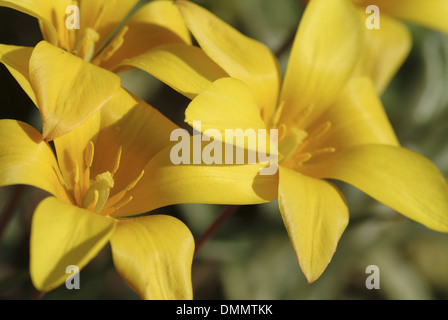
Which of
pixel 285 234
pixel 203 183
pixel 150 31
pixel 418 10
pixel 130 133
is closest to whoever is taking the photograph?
pixel 203 183

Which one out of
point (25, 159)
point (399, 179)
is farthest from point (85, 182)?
point (399, 179)

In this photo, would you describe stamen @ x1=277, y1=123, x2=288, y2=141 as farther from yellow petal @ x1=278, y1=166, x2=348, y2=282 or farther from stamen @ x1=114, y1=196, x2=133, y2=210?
stamen @ x1=114, y1=196, x2=133, y2=210

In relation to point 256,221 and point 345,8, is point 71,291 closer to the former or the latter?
point 256,221

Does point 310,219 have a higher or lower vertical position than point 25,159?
lower

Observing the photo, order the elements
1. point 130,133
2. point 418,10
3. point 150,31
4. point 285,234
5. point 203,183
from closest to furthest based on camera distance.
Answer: point 203,183
point 130,133
point 150,31
point 418,10
point 285,234

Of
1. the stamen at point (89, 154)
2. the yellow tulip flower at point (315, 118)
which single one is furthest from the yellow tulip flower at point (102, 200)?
the yellow tulip flower at point (315, 118)

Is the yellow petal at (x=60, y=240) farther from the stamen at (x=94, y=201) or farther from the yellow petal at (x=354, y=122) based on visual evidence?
the yellow petal at (x=354, y=122)

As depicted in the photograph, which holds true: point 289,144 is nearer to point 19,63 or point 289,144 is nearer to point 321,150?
point 321,150

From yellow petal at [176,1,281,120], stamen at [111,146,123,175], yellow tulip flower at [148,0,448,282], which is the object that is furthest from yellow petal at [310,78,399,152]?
stamen at [111,146,123,175]

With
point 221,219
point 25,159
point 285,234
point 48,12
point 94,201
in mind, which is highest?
point 48,12
